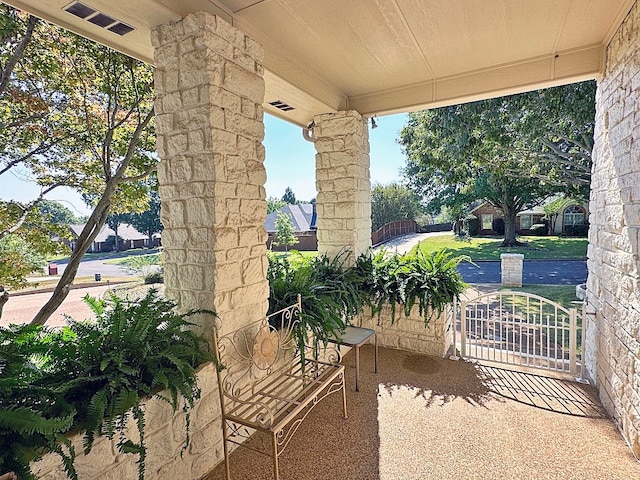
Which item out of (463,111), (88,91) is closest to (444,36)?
A: (463,111)

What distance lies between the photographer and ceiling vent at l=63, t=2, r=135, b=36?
1.73 m

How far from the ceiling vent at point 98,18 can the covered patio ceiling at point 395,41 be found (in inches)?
0.5

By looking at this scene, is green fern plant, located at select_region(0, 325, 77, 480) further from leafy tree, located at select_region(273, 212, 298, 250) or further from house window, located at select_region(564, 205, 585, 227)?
house window, located at select_region(564, 205, 585, 227)

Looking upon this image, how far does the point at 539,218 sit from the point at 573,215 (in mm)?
2195

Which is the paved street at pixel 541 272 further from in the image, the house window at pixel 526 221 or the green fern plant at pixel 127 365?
the house window at pixel 526 221

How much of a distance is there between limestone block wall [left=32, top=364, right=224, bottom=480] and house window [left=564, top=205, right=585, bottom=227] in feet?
72.2

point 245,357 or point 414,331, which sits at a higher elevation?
point 245,357

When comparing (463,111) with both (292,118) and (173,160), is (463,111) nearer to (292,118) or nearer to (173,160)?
(292,118)

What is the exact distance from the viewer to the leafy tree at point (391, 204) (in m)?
21.4

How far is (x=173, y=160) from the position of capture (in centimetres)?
195

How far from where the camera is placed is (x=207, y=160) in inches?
72.7

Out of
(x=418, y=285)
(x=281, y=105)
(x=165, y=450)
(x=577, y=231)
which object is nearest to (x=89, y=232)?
(x=281, y=105)

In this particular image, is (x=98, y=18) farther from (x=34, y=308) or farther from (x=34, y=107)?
(x=34, y=308)

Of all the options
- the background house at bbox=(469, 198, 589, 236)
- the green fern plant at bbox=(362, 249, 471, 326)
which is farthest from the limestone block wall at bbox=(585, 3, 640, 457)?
the background house at bbox=(469, 198, 589, 236)
